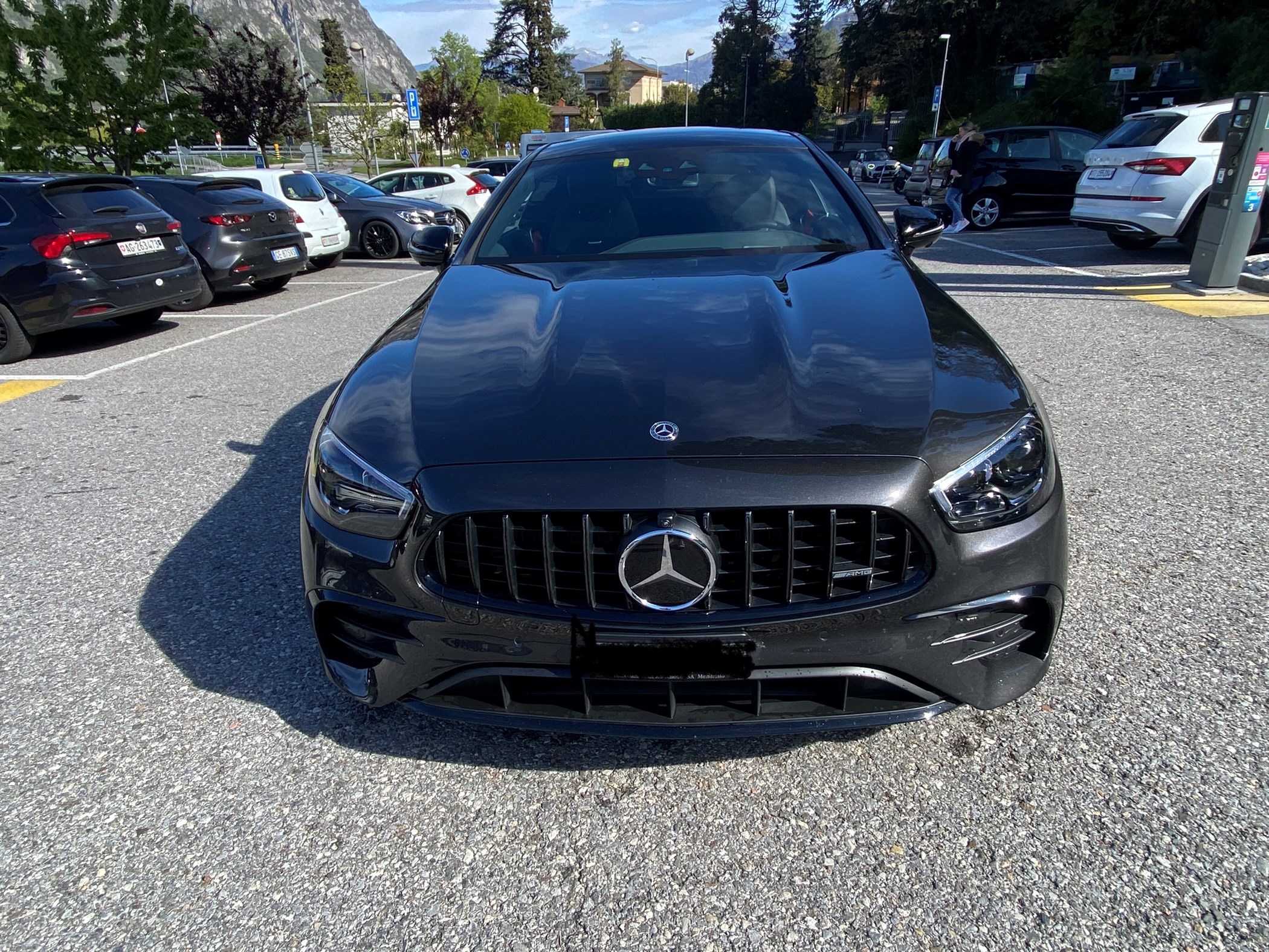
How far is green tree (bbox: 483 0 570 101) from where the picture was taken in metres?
87.8

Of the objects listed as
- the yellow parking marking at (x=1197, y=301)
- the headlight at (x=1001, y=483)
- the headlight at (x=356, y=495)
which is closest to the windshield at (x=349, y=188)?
the yellow parking marking at (x=1197, y=301)

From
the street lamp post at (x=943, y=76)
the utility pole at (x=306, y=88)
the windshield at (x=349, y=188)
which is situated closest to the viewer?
the windshield at (x=349, y=188)

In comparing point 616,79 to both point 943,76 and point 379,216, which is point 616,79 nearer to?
point 943,76

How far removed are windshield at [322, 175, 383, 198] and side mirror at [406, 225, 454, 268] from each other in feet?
36.3

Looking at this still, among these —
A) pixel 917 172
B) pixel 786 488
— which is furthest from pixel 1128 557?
pixel 917 172

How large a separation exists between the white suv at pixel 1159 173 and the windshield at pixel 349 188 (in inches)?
407

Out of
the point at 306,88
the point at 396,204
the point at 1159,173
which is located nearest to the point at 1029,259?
the point at 1159,173

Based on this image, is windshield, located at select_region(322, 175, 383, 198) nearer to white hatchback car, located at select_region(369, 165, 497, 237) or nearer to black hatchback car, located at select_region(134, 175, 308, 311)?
white hatchback car, located at select_region(369, 165, 497, 237)

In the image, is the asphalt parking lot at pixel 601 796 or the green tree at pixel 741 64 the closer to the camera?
the asphalt parking lot at pixel 601 796

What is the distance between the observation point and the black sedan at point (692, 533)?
1.78 meters

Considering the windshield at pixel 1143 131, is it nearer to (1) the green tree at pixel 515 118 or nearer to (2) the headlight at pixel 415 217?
(2) the headlight at pixel 415 217

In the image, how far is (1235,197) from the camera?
7715mm

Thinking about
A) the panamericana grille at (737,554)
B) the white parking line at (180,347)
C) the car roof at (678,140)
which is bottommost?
the white parking line at (180,347)

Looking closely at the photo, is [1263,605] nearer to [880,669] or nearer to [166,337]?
[880,669]
